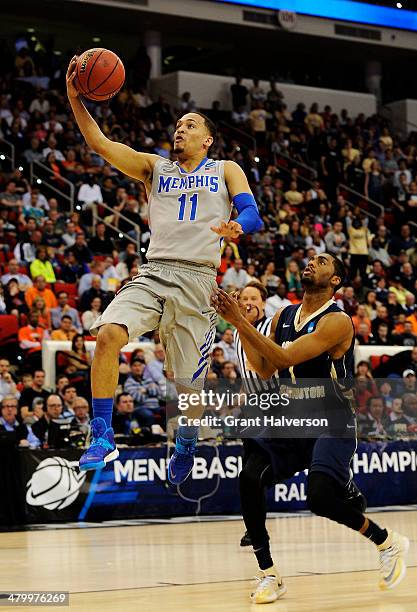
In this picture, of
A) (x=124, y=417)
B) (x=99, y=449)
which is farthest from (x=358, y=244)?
(x=99, y=449)

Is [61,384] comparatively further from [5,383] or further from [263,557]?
[263,557]

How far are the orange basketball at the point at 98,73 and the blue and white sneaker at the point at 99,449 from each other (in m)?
2.11

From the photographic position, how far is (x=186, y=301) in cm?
737

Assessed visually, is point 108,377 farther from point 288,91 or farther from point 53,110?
point 288,91

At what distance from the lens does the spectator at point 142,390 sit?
48.2 feet

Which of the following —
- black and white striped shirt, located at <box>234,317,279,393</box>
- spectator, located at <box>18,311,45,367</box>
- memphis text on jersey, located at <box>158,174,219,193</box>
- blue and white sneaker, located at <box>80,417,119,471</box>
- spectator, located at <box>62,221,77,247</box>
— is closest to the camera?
blue and white sneaker, located at <box>80,417,119,471</box>

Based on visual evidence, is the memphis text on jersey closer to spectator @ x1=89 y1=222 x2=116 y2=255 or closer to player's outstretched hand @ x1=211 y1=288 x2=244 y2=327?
player's outstretched hand @ x1=211 y1=288 x2=244 y2=327

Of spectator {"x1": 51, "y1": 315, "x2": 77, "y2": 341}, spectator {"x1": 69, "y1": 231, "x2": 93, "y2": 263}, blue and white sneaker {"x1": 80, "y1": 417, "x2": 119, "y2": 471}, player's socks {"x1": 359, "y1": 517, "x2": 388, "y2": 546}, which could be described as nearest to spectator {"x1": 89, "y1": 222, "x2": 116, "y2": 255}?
spectator {"x1": 69, "y1": 231, "x2": 93, "y2": 263}

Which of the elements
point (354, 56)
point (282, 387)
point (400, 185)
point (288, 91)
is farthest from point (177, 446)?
point (354, 56)

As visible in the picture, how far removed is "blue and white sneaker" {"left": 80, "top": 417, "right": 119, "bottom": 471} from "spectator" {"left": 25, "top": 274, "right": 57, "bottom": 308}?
949 centimetres

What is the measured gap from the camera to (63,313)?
628 inches

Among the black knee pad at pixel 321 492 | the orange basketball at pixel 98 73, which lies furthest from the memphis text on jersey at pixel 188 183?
the black knee pad at pixel 321 492

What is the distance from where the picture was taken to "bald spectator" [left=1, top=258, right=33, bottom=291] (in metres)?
16.3

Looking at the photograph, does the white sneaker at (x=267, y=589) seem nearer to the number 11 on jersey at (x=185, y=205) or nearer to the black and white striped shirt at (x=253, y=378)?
the black and white striped shirt at (x=253, y=378)
